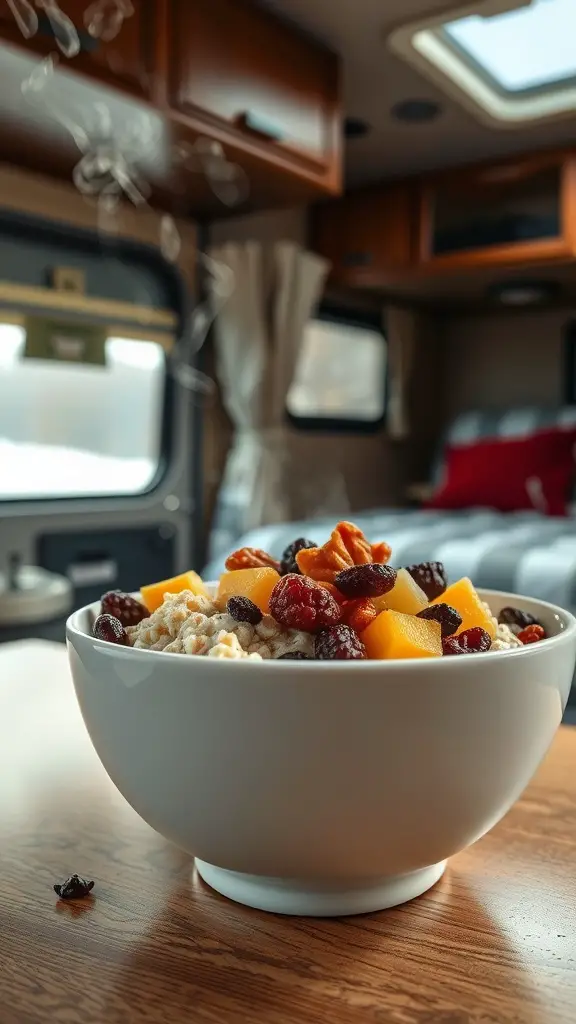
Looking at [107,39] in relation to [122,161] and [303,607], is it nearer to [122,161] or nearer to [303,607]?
[122,161]

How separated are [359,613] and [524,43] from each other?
2.64m

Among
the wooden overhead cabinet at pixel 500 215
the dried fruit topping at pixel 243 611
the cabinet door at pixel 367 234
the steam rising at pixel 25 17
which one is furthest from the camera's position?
the cabinet door at pixel 367 234

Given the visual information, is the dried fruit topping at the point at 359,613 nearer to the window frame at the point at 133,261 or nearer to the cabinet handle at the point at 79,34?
the cabinet handle at the point at 79,34

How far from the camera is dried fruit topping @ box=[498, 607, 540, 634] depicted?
1.98 ft

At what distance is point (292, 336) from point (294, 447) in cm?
58

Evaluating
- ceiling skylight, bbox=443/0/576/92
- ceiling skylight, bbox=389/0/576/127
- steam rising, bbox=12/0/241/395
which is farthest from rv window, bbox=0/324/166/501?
ceiling skylight, bbox=443/0/576/92

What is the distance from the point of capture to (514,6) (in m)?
A: 2.23

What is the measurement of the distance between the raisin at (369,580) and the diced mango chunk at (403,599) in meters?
0.02

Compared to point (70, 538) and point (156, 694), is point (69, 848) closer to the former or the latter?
point (156, 694)

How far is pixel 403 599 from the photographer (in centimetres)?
55

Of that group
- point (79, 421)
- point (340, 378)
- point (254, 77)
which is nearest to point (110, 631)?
point (254, 77)

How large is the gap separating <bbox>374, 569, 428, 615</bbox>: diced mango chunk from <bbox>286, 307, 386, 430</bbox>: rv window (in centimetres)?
327

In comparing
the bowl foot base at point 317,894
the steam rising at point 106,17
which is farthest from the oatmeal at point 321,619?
the steam rising at point 106,17

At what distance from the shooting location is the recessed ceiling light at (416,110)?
298 cm
